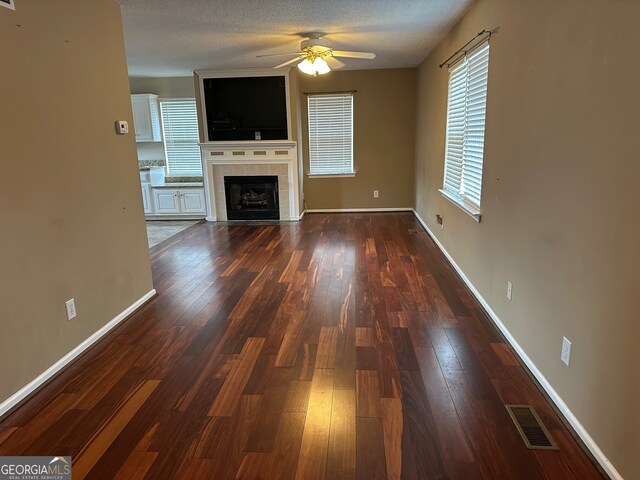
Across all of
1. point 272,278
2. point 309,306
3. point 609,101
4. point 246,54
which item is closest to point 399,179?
point 246,54

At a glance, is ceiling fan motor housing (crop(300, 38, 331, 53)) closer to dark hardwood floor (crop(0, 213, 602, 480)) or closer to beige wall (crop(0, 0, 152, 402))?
beige wall (crop(0, 0, 152, 402))

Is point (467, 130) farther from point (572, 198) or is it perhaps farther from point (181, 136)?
point (181, 136)

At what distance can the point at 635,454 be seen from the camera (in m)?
1.47

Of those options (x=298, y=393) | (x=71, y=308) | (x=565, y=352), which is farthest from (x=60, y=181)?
(x=565, y=352)

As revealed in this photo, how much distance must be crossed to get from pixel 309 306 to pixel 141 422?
162 centimetres

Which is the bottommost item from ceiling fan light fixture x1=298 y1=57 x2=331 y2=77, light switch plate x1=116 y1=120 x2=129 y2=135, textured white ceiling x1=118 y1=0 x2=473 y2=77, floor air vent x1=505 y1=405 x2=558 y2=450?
floor air vent x1=505 y1=405 x2=558 y2=450

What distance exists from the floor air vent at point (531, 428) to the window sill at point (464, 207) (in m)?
1.70

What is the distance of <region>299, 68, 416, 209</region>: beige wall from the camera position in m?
7.02

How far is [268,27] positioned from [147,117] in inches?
158

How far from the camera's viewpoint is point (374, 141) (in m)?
7.27

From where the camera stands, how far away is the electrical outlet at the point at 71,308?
102 inches

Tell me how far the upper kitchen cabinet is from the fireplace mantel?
44.9 inches

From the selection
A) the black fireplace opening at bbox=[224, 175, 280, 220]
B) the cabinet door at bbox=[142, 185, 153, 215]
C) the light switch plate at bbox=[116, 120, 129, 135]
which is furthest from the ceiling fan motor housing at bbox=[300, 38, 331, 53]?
the cabinet door at bbox=[142, 185, 153, 215]

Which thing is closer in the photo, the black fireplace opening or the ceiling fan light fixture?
the ceiling fan light fixture
